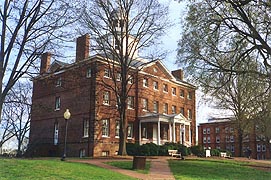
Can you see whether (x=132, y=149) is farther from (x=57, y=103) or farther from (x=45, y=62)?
(x=45, y=62)

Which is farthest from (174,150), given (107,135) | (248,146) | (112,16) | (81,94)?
(248,146)

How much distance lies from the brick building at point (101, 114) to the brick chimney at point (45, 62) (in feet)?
25.5

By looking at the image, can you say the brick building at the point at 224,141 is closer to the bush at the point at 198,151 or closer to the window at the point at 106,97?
the bush at the point at 198,151

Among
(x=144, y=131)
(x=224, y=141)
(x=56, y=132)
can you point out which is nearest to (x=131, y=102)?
(x=144, y=131)

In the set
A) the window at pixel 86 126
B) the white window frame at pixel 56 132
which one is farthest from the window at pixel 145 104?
the white window frame at pixel 56 132

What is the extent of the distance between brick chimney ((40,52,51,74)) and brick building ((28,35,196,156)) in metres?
7.76

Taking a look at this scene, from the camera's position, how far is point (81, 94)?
34969mm

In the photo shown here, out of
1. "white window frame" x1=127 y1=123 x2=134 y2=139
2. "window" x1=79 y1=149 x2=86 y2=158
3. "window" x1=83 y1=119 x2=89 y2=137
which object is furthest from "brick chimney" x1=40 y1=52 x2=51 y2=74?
"white window frame" x1=127 y1=123 x2=134 y2=139

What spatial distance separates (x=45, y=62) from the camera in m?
19.6

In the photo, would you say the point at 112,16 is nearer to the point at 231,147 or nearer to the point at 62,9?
the point at 62,9

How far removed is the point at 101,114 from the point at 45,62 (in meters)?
16.0

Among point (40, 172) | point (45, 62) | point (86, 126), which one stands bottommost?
point (40, 172)

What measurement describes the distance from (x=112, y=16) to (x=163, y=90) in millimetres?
16430

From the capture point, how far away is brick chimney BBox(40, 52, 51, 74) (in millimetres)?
18228
